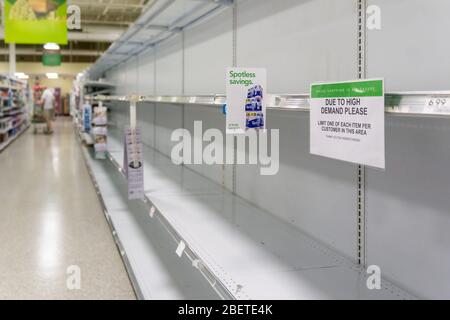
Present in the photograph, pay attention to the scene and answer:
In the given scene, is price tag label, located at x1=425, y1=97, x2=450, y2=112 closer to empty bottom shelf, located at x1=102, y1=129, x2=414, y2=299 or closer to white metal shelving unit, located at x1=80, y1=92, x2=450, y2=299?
white metal shelving unit, located at x1=80, y1=92, x2=450, y2=299

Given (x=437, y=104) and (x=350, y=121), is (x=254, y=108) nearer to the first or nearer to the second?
(x=350, y=121)

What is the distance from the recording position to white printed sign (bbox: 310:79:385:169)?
47.3 inches

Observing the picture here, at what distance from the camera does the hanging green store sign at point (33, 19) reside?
7180 millimetres

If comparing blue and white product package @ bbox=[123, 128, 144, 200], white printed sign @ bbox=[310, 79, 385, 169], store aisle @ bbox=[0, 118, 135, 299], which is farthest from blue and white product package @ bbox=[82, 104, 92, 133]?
white printed sign @ bbox=[310, 79, 385, 169]

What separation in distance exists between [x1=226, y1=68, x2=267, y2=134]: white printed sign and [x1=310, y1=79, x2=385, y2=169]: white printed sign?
402 mm

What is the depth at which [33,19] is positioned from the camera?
7.23 m

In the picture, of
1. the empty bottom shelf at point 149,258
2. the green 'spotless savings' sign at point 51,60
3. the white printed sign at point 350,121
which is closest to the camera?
the white printed sign at point 350,121

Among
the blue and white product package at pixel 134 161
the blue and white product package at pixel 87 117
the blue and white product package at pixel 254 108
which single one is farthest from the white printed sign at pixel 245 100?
the blue and white product package at pixel 87 117

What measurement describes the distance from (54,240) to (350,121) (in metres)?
3.65

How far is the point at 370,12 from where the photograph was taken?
165 cm

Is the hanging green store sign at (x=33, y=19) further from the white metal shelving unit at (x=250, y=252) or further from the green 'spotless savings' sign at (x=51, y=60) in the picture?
the green 'spotless savings' sign at (x=51, y=60)

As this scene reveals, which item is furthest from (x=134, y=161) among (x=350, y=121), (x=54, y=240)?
(x=350, y=121)

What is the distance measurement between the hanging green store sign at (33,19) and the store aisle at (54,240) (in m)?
2.23
